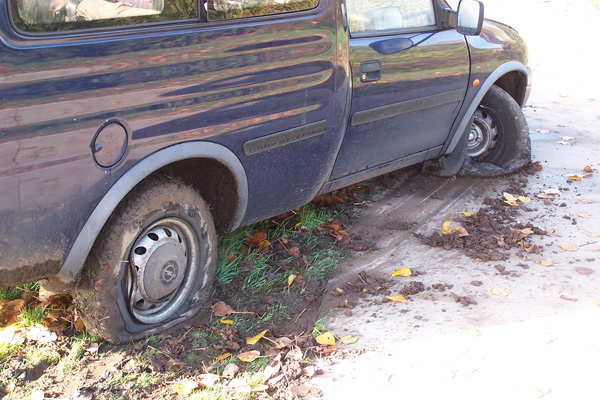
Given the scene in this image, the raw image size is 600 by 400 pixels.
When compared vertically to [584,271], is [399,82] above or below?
above

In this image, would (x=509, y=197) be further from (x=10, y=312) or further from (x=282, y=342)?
(x=10, y=312)

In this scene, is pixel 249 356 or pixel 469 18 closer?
pixel 249 356

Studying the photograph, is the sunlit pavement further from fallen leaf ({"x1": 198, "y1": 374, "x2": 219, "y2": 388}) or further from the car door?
the car door

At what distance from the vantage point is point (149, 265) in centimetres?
297

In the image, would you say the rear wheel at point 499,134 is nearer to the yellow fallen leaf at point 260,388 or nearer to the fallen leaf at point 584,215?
the fallen leaf at point 584,215

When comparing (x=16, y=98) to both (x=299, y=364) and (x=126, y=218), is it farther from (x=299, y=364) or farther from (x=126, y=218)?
(x=299, y=364)

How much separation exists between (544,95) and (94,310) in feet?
21.8

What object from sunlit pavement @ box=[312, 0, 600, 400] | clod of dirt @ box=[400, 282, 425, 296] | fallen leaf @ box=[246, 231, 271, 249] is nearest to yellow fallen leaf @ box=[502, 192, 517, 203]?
sunlit pavement @ box=[312, 0, 600, 400]

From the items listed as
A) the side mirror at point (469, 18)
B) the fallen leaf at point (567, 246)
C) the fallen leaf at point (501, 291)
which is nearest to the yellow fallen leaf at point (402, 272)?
the fallen leaf at point (501, 291)

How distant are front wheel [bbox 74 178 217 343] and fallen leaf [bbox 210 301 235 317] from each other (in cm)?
7

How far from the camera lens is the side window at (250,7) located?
291 cm

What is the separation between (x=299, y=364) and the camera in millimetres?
2893

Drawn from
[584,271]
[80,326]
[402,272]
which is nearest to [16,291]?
[80,326]

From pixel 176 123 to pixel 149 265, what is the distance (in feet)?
2.31
